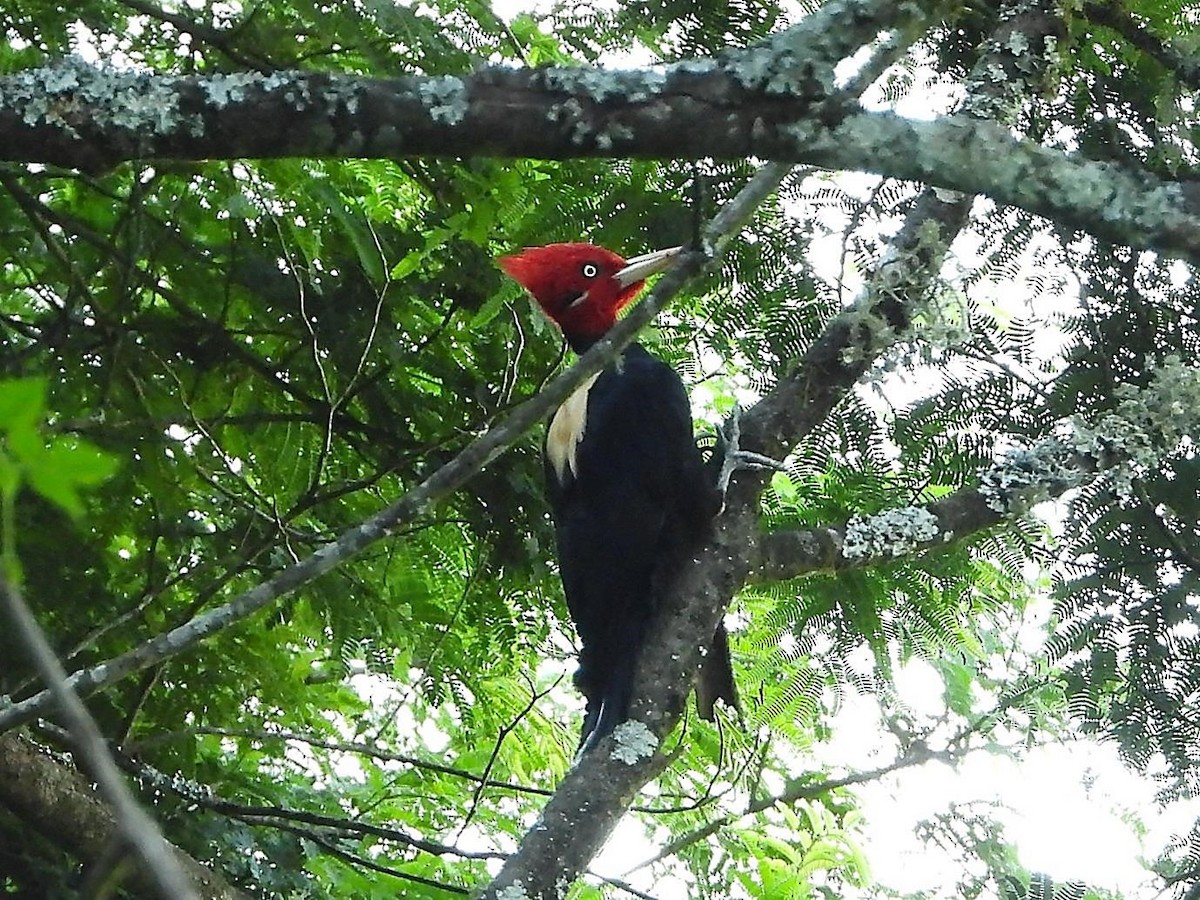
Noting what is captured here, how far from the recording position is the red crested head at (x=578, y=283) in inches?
112

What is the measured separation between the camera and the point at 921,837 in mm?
2734

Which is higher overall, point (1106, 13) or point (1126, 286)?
point (1106, 13)

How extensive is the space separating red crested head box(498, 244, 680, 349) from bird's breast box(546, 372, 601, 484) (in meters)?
0.19

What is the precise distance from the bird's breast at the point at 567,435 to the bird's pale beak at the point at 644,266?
0.67 ft

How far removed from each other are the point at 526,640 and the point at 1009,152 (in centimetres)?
176

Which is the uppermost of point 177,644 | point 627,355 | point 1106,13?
point 1106,13

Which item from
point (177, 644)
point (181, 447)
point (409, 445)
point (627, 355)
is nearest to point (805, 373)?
point (627, 355)

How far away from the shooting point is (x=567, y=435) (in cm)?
274

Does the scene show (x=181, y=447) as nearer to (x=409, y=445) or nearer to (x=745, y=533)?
(x=409, y=445)

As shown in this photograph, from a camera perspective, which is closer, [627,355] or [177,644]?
[177,644]

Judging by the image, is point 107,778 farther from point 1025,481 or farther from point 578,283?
point 578,283

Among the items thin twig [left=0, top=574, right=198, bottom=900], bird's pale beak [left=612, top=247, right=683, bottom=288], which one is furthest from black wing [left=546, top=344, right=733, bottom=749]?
thin twig [left=0, top=574, right=198, bottom=900]

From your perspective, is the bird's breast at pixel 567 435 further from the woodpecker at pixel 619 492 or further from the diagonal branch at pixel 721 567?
the diagonal branch at pixel 721 567

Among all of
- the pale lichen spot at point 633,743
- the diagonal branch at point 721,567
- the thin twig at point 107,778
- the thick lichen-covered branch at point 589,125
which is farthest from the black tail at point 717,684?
the thin twig at point 107,778
